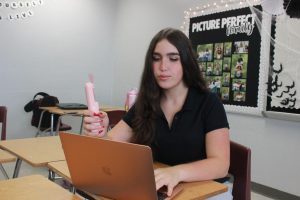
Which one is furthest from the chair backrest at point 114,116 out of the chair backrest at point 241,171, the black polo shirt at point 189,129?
the chair backrest at point 241,171

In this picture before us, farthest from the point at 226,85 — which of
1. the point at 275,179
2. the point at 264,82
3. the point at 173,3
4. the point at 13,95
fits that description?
the point at 13,95

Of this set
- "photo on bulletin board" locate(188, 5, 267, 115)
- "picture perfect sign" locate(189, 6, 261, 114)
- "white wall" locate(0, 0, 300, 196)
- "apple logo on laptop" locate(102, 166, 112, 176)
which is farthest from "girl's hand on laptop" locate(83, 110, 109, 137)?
"white wall" locate(0, 0, 300, 196)

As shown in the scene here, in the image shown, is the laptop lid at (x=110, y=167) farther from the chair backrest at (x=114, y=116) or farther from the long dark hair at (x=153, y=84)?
the chair backrest at (x=114, y=116)

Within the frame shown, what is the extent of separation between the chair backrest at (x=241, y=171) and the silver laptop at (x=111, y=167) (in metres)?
0.48

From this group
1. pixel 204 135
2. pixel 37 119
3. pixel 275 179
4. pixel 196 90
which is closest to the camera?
pixel 204 135

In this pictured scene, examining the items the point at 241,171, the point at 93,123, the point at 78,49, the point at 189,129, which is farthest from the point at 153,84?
the point at 78,49

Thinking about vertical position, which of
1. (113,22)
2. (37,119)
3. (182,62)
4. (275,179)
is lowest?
(275,179)

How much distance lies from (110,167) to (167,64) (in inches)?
23.1

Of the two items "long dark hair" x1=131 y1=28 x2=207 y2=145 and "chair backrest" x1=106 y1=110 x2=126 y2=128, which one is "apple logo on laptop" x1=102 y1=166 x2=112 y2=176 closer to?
"long dark hair" x1=131 y1=28 x2=207 y2=145

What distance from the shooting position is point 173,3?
386 cm

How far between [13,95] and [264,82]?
2944 millimetres

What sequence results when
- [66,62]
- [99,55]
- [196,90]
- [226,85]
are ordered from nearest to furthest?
[196,90] → [226,85] → [66,62] → [99,55]

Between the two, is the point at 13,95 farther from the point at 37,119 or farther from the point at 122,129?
the point at 122,129

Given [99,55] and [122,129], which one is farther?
[99,55]
